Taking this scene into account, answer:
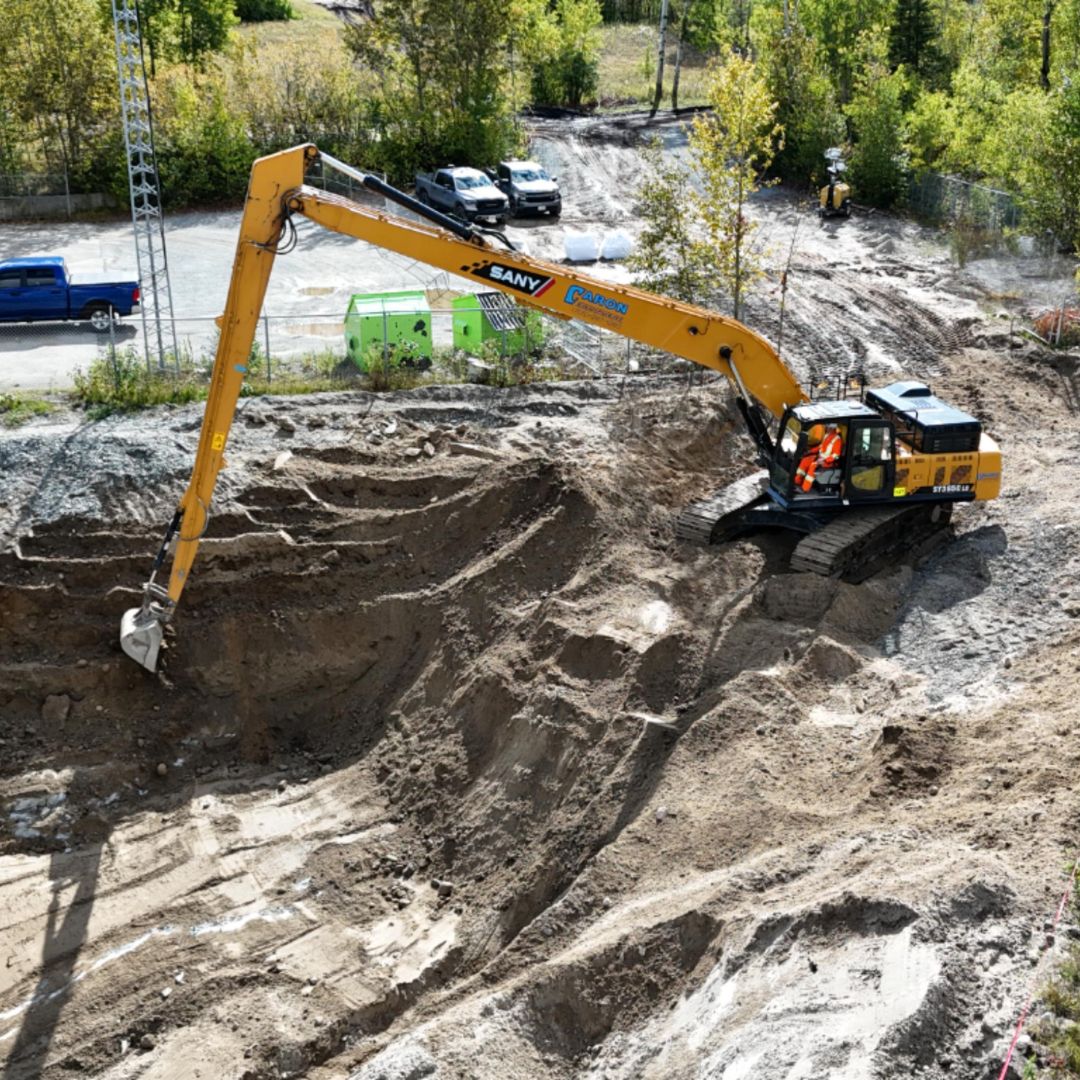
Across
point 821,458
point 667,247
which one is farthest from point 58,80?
point 821,458

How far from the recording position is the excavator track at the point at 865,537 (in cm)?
1728

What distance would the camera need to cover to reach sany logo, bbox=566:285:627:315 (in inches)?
646

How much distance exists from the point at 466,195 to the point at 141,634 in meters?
22.9

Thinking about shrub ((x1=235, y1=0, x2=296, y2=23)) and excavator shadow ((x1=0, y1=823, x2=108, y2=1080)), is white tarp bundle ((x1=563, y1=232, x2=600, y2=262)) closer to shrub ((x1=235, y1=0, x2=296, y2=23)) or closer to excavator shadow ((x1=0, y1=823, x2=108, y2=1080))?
excavator shadow ((x1=0, y1=823, x2=108, y2=1080))

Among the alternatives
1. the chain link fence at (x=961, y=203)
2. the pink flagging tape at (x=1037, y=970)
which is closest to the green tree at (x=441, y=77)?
the chain link fence at (x=961, y=203)

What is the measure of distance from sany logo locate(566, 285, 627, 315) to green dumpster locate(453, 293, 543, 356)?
7.95 metres

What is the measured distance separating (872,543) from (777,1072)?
966 centimetres

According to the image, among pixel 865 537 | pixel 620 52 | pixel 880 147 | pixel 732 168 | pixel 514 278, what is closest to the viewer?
pixel 514 278

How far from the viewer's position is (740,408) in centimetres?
1809

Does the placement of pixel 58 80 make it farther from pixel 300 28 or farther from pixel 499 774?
pixel 499 774

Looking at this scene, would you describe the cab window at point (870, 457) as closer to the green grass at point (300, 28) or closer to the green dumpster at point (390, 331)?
the green dumpster at point (390, 331)

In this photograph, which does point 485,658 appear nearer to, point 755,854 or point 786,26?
point 755,854

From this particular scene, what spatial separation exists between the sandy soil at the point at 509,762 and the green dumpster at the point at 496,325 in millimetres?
2358

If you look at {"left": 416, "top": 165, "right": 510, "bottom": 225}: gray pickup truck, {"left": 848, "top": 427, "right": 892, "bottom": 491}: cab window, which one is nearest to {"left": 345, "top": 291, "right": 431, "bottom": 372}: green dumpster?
{"left": 848, "top": 427, "right": 892, "bottom": 491}: cab window
